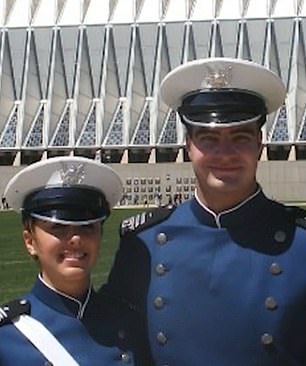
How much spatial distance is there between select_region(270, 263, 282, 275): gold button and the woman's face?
2.39ft

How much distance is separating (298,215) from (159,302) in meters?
0.67

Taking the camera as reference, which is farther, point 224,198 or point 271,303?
point 224,198

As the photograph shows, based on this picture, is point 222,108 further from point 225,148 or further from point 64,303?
point 64,303

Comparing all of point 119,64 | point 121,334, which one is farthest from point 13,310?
point 119,64

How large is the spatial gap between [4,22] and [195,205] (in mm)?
60332

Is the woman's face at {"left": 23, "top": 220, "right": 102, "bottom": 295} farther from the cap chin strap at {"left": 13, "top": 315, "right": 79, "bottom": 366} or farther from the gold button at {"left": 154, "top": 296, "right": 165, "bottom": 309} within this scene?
the gold button at {"left": 154, "top": 296, "right": 165, "bottom": 309}

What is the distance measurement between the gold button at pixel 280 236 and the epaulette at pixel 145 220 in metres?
0.52

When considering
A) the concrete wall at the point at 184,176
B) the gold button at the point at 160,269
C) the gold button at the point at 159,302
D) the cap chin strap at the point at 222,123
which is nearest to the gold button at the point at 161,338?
the gold button at the point at 159,302

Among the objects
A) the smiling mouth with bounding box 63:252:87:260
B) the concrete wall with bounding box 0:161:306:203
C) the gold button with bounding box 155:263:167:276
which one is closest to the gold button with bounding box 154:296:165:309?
the gold button with bounding box 155:263:167:276

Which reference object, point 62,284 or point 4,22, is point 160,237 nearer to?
point 62,284

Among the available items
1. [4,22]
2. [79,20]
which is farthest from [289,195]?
[4,22]

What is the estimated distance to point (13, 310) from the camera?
11.7 ft

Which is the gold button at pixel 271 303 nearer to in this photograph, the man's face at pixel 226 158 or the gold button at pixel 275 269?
the gold button at pixel 275 269

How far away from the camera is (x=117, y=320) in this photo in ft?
11.9
